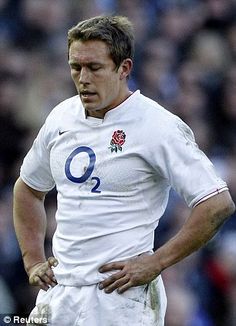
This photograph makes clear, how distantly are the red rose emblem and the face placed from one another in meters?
0.13

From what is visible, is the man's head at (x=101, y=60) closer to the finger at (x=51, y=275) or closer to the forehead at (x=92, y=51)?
the forehead at (x=92, y=51)

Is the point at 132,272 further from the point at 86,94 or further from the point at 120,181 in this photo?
the point at 86,94

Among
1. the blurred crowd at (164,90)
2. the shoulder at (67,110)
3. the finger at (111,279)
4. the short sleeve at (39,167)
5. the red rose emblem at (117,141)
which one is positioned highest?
the shoulder at (67,110)

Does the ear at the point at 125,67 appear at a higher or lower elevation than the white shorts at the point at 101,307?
higher

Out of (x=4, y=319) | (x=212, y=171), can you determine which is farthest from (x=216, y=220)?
(x=4, y=319)

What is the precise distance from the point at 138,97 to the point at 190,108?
462 cm

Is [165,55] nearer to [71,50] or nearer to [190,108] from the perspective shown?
[190,108]

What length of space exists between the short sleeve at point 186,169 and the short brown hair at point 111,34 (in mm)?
397

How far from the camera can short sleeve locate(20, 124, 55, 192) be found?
566 centimetres

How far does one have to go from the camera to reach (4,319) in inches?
268

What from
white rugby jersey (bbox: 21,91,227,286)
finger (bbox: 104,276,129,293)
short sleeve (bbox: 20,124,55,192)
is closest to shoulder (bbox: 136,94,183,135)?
white rugby jersey (bbox: 21,91,227,286)

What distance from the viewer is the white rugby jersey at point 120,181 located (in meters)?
5.22

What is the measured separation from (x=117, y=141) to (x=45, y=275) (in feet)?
2.29

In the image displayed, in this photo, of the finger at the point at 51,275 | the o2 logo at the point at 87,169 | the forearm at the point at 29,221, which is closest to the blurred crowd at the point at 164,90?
the forearm at the point at 29,221
